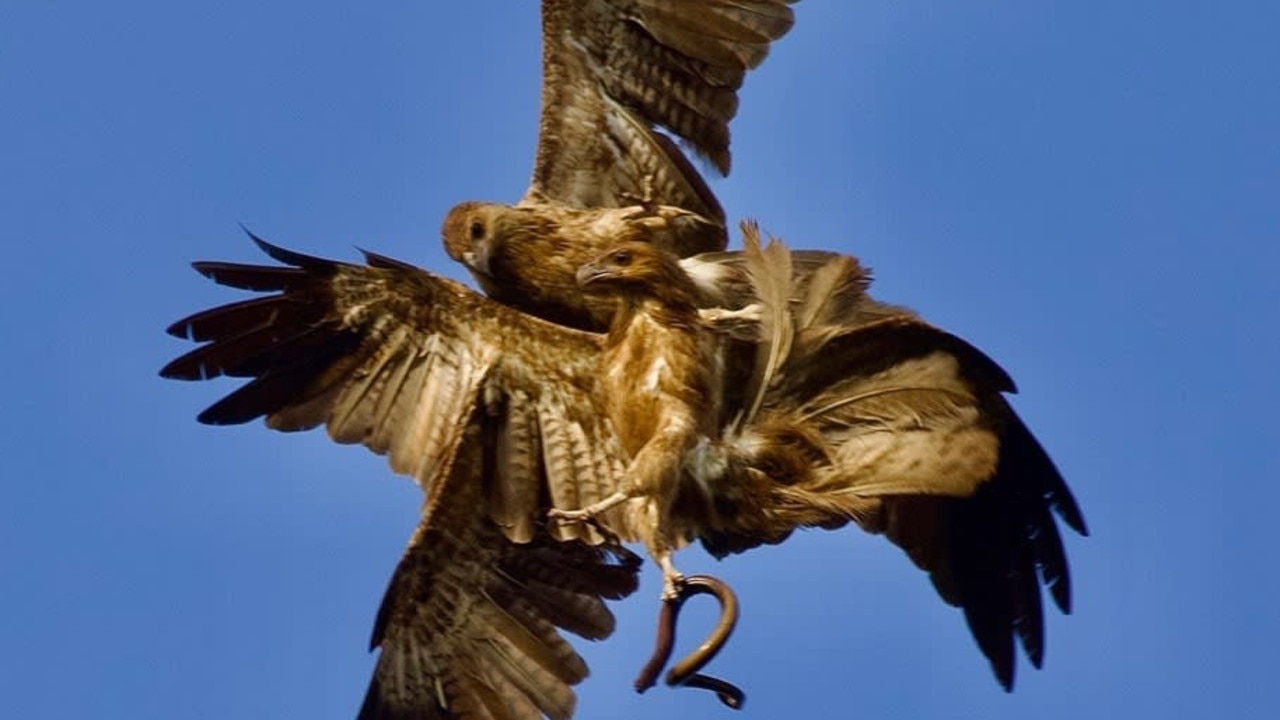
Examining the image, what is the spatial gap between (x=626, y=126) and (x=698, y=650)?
3670 millimetres

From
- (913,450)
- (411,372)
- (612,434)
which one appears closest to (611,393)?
(612,434)

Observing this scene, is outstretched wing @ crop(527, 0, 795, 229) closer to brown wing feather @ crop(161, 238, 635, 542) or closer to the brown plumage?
the brown plumage

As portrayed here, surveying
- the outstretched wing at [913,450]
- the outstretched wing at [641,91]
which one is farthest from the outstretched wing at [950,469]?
the outstretched wing at [641,91]

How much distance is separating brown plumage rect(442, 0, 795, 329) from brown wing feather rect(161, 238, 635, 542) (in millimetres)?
462

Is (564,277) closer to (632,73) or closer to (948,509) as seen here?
(632,73)

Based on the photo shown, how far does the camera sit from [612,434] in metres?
14.2

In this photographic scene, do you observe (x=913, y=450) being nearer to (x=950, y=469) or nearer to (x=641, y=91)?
(x=950, y=469)

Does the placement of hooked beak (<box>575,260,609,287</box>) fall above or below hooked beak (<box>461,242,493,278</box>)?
below

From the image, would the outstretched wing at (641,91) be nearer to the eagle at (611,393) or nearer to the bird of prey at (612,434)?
the eagle at (611,393)

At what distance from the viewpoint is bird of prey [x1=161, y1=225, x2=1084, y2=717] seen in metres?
13.3

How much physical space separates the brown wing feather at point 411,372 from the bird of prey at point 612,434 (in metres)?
0.01

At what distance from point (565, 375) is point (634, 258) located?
0.85 m

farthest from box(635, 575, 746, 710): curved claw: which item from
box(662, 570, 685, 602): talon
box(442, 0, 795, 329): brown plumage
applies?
box(442, 0, 795, 329): brown plumage

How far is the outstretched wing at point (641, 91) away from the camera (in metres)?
14.9
